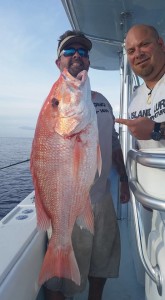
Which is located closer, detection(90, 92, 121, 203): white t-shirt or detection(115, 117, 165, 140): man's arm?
detection(115, 117, 165, 140): man's arm

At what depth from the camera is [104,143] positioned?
6.46 feet

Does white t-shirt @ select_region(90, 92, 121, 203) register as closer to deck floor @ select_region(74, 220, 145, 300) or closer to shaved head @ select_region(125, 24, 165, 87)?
shaved head @ select_region(125, 24, 165, 87)

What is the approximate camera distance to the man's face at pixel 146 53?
2098 mm

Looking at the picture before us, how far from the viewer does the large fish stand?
1.29 m

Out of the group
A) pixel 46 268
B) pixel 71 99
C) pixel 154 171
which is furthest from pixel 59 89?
pixel 46 268

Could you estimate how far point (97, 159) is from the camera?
134cm

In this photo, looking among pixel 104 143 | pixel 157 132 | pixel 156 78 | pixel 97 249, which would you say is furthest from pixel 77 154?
pixel 156 78

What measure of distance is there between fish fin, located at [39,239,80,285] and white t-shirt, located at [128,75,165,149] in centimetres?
93

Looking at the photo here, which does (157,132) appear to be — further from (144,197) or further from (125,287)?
(125,287)

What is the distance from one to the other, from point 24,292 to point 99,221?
69 cm

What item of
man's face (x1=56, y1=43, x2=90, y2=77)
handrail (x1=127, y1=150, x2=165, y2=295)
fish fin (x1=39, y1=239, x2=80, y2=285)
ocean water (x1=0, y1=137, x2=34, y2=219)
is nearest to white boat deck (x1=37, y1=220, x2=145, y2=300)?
fish fin (x1=39, y1=239, x2=80, y2=285)

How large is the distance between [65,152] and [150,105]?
0.97 metres

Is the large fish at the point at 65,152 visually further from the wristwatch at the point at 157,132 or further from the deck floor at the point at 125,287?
the deck floor at the point at 125,287

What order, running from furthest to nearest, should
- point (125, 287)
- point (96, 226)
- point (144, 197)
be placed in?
point (125, 287) < point (96, 226) < point (144, 197)
